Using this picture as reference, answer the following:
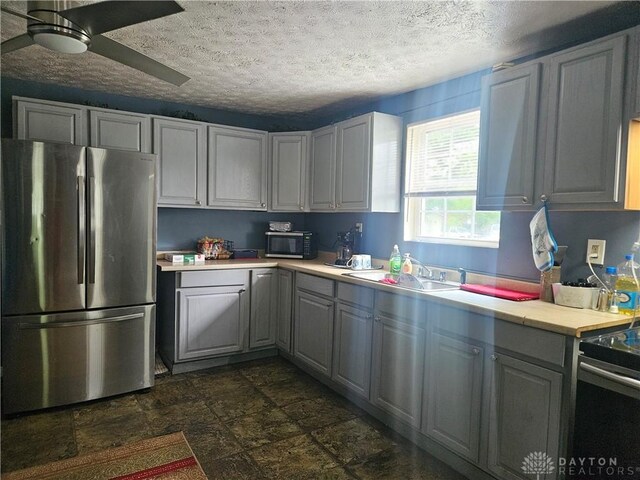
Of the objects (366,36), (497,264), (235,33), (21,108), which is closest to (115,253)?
(21,108)

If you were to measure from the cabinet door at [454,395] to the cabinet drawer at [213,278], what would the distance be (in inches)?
74.2

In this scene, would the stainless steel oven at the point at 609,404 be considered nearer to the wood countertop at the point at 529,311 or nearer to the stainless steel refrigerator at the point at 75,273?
the wood countertop at the point at 529,311

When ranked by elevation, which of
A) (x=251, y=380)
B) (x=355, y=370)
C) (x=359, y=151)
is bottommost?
(x=251, y=380)

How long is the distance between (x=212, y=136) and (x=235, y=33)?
62.3 inches

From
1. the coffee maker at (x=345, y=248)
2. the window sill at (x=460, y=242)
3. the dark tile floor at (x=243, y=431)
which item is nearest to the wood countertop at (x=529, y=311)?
the window sill at (x=460, y=242)

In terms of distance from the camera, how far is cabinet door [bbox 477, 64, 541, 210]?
7.07ft

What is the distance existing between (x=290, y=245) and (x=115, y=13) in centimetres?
291

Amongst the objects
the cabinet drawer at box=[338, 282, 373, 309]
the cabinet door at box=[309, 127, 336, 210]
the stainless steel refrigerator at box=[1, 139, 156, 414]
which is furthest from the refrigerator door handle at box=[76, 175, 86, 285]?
the cabinet door at box=[309, 127, 336, 210]

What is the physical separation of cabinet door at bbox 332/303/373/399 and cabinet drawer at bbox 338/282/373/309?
0.15 ft

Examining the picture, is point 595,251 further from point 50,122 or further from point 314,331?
point 50,122

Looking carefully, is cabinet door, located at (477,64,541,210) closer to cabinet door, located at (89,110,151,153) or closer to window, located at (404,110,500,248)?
window, located at (404,110,500,248)

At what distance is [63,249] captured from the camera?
2748mm

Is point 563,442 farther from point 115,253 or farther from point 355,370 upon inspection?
point 115,253
